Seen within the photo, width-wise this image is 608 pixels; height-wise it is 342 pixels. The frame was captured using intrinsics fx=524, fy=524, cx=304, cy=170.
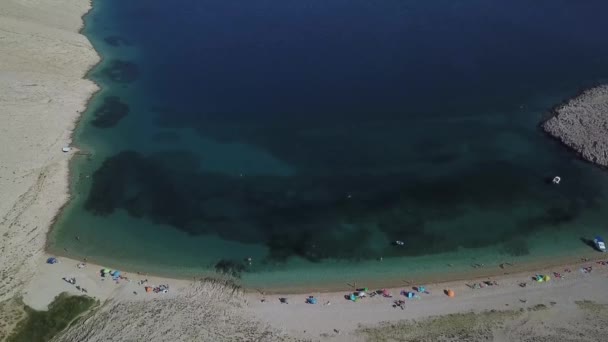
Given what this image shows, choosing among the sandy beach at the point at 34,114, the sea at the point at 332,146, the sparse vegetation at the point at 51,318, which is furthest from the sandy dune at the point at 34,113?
the sparse vegetation at the point at 51,318

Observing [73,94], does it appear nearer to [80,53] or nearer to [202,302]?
[80,53]

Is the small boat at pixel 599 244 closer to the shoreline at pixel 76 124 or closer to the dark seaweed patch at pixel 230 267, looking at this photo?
the dark seaweed patch at pixel 230 267

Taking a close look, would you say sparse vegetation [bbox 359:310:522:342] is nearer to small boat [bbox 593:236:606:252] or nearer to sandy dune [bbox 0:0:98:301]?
small boat [bbox 593:236:606:252]

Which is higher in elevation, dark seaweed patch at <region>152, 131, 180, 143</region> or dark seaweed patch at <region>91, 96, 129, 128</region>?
dark seaweed patch at <region>91, 96, 129, 128</region>

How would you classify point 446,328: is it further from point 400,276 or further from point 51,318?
point 51,318

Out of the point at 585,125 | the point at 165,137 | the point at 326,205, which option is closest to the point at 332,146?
the point at 326,205

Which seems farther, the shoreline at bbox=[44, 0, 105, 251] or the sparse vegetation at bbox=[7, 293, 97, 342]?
the shoreline at bbox=[44, 0, 105, 251]

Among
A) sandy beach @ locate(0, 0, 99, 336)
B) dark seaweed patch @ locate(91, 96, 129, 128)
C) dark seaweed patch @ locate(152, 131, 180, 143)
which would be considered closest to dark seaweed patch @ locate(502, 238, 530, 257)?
dark seaweed patch @ locate(152, 131, 180, 143)

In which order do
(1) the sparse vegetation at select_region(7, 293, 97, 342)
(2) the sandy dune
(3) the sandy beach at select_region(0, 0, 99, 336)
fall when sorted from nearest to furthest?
(1) the sparse vegetation at select_region(7, 293, 97, 342) → (3) the sandy beach at select_region(0, 0, 99, 336) → (2) the sandy dune

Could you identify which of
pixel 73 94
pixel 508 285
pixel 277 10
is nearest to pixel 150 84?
pixel 73 94
